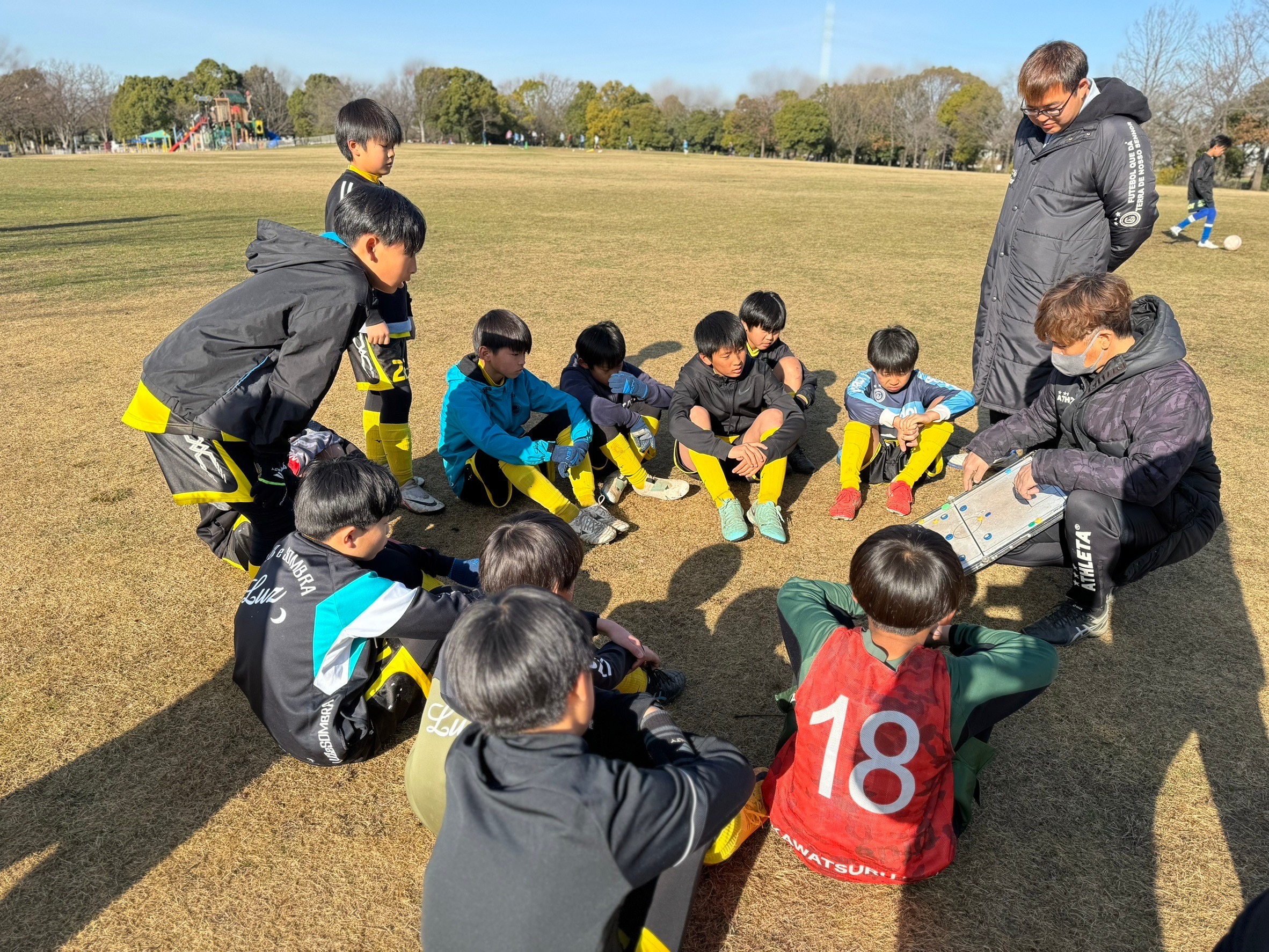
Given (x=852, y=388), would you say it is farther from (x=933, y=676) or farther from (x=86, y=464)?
(x=86, y=464)

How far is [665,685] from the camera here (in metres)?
3.06

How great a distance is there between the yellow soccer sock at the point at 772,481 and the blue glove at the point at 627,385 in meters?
1.13

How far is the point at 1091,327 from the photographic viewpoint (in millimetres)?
3232

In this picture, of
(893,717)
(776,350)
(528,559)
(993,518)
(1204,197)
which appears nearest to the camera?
(893,717)

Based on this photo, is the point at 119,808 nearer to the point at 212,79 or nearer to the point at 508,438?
the point at 508,438

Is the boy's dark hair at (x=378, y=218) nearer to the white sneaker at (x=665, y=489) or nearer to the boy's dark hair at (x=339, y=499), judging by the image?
the boy's dark hair at (x=339, y=499)

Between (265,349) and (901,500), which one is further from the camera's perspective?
(901,500)

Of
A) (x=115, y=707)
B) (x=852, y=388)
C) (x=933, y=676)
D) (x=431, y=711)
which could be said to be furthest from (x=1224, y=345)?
(x=115, y=707)

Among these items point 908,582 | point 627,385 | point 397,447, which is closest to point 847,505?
point 627,385

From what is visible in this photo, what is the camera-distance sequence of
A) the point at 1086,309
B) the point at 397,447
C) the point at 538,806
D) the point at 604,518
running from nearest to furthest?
the point at 538,806
the point at 1086,309
the point at 604,518
the point at 397,447

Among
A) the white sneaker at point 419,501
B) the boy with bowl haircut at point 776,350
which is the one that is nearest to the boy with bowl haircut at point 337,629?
the white sneaker at point 419,501

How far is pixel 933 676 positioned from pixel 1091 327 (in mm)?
1925

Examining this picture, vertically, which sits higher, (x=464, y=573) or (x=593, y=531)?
(x=464, y=573)

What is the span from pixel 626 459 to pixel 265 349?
2128 millimetres
